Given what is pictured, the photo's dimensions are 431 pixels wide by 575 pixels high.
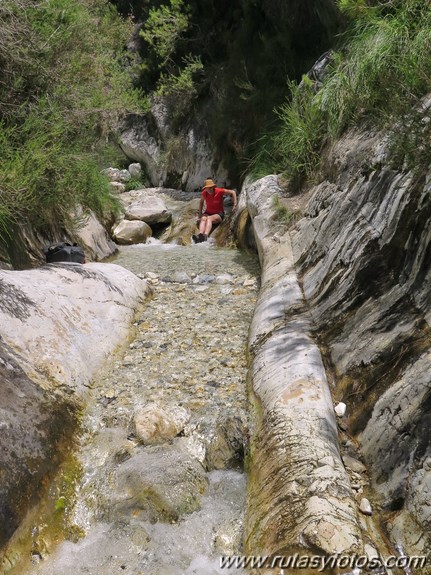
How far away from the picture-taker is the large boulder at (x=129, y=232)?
8969 mm

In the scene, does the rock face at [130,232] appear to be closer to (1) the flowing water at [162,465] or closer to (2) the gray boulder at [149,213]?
(2) the gray boulder at [149,213]

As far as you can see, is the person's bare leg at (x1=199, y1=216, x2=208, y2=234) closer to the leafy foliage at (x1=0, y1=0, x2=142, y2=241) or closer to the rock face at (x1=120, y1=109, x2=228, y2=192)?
the leafy foliage at (x1=0, y1=0, x2=142, y2=241)

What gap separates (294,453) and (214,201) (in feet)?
24.2

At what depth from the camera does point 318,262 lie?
436 cm

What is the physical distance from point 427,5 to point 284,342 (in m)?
3.69

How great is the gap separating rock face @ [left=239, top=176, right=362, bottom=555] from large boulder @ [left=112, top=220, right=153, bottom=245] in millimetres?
5463

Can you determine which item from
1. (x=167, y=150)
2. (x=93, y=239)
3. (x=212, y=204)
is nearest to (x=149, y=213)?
(x=212, y=204)

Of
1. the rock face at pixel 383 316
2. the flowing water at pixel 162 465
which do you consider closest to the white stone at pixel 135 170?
the flowing water at pixel 162 465

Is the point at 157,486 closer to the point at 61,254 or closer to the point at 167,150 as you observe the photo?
the point at 61,254

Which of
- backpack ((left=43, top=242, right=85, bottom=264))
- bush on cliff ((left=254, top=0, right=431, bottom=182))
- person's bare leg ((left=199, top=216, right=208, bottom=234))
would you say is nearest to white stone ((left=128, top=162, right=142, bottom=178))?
person's bare leg ((left=199, top=216, right=208, bottom=234))

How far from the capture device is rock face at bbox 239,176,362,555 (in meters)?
2.11

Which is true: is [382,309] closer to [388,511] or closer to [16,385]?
[388,511]

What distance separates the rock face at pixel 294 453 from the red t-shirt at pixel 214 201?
18.4 ft

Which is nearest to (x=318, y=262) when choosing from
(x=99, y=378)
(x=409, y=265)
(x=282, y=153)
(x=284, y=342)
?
(x=284, y=342)
